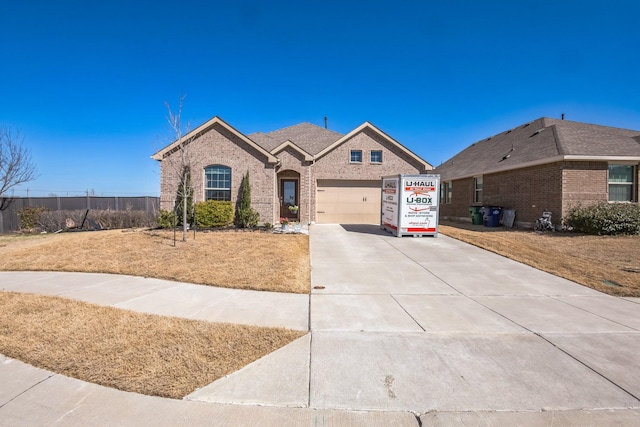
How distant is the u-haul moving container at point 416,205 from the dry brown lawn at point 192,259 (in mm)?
4015

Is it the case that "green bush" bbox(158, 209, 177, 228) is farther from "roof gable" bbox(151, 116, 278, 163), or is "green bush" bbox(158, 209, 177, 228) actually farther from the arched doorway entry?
the arched doorway entry

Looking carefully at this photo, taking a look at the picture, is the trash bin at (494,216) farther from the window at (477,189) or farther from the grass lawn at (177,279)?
the grass lawn at (177,279)

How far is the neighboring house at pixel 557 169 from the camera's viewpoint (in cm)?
1364

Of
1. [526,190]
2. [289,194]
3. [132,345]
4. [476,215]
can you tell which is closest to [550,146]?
[526,190]

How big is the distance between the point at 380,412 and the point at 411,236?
419 inches

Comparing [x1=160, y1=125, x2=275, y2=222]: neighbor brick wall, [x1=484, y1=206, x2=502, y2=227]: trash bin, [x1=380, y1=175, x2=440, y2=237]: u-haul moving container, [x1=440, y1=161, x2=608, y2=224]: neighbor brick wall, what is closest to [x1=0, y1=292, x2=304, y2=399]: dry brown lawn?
[x1=380, y1=175, x2=440, y2=237]: u-haul moving container

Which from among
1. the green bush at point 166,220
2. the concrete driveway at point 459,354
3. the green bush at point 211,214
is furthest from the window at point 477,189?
the green bush at point 166,220

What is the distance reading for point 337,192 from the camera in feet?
59.6

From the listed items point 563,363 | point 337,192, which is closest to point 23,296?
point 563,363

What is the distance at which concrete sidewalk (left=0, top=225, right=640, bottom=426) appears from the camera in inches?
103

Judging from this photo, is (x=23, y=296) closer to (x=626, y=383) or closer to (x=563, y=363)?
(x=563, y=363)

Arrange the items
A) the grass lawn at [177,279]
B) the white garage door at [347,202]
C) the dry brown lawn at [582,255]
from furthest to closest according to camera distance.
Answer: the white garage door at [347,202]
the dry brown lawn at [582,255]
the grass lawn at [177,279]

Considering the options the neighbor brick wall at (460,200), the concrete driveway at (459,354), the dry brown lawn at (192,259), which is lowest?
the concrete driveway at (459,354)

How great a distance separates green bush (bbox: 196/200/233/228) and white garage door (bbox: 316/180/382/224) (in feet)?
19.3
